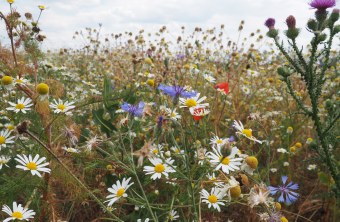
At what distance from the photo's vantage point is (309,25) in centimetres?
128

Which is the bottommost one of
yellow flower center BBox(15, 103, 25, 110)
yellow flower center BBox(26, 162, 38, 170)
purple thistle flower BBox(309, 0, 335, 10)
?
yellow flower center BBox(26, 162, 38, 170)

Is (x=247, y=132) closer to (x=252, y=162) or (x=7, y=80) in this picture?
(x=252, y=162)

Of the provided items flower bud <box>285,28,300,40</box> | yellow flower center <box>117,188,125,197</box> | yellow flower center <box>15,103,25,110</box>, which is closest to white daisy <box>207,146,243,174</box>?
yellow flower center <box>117,188,125,197</box>

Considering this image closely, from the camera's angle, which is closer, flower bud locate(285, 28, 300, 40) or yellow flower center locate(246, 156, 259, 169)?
yellow flower center locate(246, 156, 259, 169)

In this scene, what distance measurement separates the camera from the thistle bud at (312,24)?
1267 mm

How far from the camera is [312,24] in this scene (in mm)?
1269

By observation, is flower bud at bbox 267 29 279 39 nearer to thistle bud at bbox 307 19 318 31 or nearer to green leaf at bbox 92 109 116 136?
thistle bud at bbox 307 19 318 31

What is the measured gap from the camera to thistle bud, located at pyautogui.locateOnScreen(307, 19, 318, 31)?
49.9 inches

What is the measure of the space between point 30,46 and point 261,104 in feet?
6.38

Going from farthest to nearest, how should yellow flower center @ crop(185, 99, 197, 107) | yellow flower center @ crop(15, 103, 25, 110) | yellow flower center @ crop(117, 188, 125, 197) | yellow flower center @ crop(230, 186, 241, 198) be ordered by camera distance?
yellow flower center @ crop(15, 103, 25, 110)
yellow flower center @ crop(185, 99, 197, 107)
yellow flower center @ crop(117, 188, 125, 197)
yellow flower center @ crop(230, 186, 241, 198)

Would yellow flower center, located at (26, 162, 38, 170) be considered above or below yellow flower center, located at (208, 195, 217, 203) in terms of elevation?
above

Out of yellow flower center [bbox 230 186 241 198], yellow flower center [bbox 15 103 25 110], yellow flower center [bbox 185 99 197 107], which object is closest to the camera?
yellow flower center [bbox 230 186 241 198]

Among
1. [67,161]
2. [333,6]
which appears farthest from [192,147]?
[333,6]

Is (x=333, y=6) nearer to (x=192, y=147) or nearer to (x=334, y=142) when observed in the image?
(x=334, y=142)
